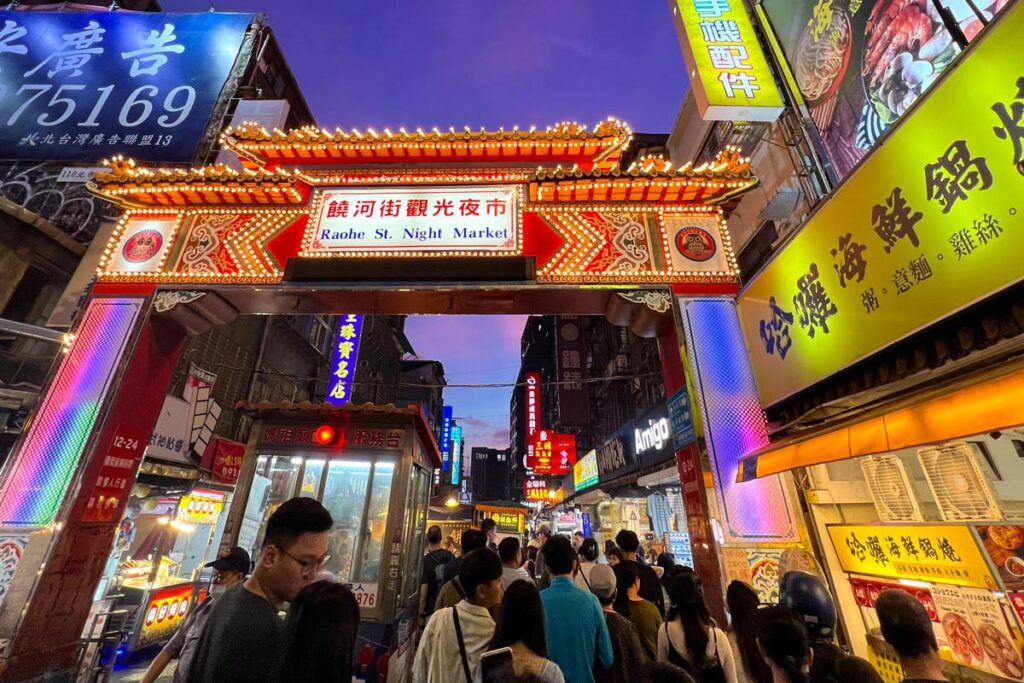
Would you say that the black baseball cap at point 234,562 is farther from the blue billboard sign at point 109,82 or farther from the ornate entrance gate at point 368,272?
the blue billboard sign at point 109,82

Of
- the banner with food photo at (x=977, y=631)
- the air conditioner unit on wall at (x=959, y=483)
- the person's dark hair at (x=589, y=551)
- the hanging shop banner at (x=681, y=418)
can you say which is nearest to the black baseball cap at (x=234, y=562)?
the person's dark hair at (x=589, y=551)

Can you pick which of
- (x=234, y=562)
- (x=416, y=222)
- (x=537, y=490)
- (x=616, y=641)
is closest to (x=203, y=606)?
(x=234, y=562)

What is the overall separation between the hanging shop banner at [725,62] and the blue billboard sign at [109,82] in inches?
515

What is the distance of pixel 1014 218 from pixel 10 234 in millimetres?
15519

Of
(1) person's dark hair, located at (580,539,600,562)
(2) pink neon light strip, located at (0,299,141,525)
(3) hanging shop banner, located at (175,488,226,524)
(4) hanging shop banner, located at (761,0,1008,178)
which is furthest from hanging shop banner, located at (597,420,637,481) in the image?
(3) hanging shop banner, located at (175,488,226,524)

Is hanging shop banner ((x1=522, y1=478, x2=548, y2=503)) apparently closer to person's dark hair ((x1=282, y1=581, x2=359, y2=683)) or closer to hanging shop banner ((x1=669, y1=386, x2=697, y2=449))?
hanging shop banner ((x1=669, y1=386, x2=697, y2=449))

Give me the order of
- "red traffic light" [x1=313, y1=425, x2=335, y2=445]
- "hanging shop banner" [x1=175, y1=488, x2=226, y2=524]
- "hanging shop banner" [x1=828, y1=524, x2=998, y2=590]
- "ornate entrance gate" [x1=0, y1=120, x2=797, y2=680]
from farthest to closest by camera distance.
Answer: "hanging shop banner" [x1=175, y1=488, x2=226, y2=524], "red traffic light" [x1=313, y1=425, x2=335, y2=445], "ornate entrance gate" [x1=0, y1=120, x2=797, y2=680], "hanging shop banner" [x1=828, y1=524, x2=998, y2=590]

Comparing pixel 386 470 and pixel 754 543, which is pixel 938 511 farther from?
pixel 386 470

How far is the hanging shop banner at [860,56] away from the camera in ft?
17.3

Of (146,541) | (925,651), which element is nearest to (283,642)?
(925,651)

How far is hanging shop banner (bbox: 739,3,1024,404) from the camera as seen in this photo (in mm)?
2674

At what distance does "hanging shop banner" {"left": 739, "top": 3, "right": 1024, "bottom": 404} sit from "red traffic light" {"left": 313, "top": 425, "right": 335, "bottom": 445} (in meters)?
7.80

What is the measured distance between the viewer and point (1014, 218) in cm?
260

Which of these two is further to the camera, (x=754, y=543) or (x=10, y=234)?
(x=10, y=234)
